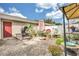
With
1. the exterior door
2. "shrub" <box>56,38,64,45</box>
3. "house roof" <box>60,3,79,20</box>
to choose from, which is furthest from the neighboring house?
"house roof" <box>60,3,79,20</box>

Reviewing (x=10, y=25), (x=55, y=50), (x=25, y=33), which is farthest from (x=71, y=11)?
(x=10, y=25)

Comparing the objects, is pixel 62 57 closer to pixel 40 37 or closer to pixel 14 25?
pixel 40 37

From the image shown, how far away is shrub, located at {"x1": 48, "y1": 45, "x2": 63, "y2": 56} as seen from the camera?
317 centimetres

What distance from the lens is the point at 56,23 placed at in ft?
10.5

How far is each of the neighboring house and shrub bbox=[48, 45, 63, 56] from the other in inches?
21.6

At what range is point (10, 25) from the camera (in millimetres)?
3211

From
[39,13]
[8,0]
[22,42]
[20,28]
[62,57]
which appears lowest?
[62,57]

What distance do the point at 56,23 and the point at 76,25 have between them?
384 millimetres

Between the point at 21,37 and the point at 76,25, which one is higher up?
the point at 76,25

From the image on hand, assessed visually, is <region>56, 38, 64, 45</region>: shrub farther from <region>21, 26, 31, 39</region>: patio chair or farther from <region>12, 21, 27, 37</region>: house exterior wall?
<region>12, 21, 27, 37</region>: house exterior wall

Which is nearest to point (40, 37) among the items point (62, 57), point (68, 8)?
point (62, 57)

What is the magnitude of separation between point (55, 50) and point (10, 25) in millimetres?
978

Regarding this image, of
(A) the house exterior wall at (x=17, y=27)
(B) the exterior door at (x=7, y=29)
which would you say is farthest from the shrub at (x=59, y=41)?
(B) the exterior door at (x=7, y=29)

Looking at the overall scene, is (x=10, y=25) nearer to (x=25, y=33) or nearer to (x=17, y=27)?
(x=17, y=27)
